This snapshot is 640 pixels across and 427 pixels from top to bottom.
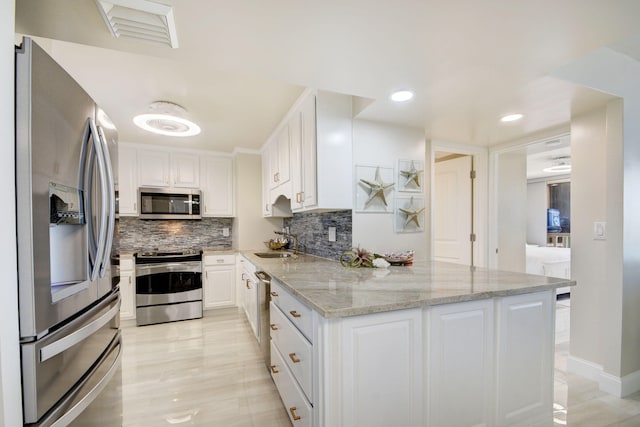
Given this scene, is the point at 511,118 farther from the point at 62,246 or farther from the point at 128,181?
the point at 128,181

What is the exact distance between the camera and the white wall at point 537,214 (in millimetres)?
7156

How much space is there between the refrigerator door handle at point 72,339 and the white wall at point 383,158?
5.70 feet

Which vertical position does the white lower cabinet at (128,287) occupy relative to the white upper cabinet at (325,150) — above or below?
below

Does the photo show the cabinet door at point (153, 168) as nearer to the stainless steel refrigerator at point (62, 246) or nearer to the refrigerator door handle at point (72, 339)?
the stainless steel refrigerator at point (62, 246)

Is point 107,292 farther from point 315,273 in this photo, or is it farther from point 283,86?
point 283,86

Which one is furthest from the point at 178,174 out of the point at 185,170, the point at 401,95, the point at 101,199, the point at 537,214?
the point at 537,214

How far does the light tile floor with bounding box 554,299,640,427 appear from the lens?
1729 mm

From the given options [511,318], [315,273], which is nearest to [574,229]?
[511,318]

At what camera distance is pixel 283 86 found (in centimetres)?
223

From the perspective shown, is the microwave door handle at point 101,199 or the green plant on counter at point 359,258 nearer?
the microwave door handle at point 101,199

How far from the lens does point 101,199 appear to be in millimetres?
1162

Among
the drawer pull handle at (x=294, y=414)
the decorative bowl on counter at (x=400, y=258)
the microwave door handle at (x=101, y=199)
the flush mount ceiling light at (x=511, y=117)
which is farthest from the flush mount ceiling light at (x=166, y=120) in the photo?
the flush mount ceiling light at (x=511, y=117)

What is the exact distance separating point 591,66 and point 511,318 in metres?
1.69

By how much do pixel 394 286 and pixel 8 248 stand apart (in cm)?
154
